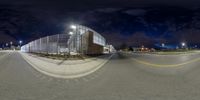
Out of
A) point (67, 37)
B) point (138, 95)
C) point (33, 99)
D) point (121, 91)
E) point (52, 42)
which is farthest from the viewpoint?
point (67, 37)

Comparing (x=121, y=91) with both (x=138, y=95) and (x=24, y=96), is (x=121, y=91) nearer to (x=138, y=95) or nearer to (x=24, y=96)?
(x=138, y=95)

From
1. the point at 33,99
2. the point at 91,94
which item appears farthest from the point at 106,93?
the point at 33,99

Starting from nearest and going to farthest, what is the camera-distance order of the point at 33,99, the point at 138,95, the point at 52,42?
the point at 33,99
the point at 138,95
the point at 52,42

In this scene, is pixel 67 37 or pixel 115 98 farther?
pixel 67 37

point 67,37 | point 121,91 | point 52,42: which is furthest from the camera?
point 67,37

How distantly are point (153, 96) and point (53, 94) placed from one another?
10.2 feet

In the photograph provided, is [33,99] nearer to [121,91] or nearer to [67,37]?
[121,91]

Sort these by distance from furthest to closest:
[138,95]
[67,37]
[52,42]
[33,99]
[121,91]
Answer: [67,37]
[52,42]
[121,91]
[138,95]
[33,99]

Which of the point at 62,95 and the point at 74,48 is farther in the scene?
the point at 74,48

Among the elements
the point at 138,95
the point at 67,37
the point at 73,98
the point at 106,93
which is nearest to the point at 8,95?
the point at 73,98

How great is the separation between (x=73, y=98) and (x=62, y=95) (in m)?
0.76

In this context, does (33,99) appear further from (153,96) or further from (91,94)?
(153,96)

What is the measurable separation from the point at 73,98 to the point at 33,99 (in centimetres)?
114

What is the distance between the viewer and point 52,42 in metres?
76.1
